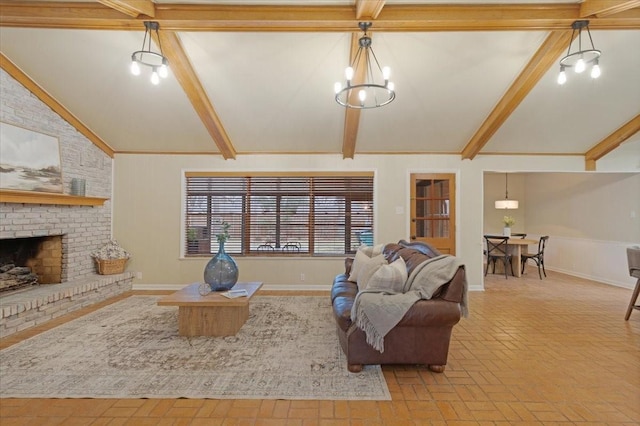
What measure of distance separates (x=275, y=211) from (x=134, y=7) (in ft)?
11.4

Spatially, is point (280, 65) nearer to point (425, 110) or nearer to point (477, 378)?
point (425, 110)

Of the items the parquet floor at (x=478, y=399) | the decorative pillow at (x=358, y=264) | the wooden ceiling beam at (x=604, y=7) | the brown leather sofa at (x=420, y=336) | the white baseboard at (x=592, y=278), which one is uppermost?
the wooden ceiling beam at (x=604, y=7)

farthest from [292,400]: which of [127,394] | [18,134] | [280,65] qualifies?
[18,134]

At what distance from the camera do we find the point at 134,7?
2.79m

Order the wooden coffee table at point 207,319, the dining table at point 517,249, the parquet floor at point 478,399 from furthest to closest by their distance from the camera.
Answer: the dining table at point 517,249 < the wooden coffee table at point 207,319 < the parquet floor at point 478,399

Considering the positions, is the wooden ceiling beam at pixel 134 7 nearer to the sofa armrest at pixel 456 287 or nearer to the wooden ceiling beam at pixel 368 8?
the wooden ceiling beam at pixel 368 8

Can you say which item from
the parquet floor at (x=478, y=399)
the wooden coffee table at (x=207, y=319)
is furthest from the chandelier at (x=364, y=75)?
the parquet floor at (x=478, y=399)

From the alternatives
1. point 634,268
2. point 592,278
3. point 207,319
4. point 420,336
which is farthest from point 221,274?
point 592,278

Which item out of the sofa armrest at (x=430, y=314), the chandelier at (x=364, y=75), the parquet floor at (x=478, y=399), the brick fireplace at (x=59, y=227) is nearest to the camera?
the parquet floor at (x=478, y=399)

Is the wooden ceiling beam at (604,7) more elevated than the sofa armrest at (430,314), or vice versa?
the wooden ceiling beam at (604,7)

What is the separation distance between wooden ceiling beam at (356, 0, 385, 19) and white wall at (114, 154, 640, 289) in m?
2.79

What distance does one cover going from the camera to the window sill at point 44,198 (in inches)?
140

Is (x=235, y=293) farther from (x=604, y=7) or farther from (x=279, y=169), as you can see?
(x=604, y=7)

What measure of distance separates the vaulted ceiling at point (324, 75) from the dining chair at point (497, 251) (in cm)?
206
